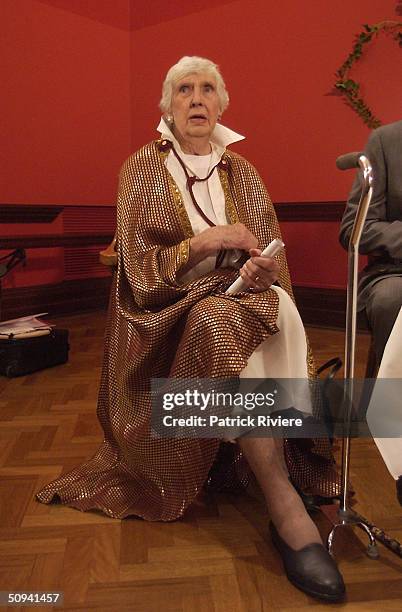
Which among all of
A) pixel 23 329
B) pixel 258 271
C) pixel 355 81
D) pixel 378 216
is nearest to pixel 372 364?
pixel 378 216

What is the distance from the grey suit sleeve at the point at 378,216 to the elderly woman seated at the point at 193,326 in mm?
365

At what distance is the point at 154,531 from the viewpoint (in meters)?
1.60

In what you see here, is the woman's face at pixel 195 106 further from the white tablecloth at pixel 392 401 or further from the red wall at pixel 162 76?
the red wall at pixel 162 76

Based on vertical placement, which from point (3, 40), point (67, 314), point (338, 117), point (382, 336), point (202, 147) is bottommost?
point (67, 314)

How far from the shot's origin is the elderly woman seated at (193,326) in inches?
57.9

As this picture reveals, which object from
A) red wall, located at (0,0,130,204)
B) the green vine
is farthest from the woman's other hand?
red wall, located at (0,0,130,204)

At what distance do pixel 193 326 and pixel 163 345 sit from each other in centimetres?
18

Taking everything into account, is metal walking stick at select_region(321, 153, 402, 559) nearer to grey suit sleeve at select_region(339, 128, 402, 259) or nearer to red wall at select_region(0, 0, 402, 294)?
grey suit sleeve at select_region(339, 128, 402, 259)

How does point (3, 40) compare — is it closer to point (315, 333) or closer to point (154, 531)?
point (315, 333)

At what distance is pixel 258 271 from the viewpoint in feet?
5.13

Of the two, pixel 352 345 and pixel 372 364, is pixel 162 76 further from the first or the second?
pixel 352 345

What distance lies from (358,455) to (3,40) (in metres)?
3.83

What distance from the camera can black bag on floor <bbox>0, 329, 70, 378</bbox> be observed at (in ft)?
10.4

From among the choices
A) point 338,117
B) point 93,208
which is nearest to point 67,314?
point 93,208
